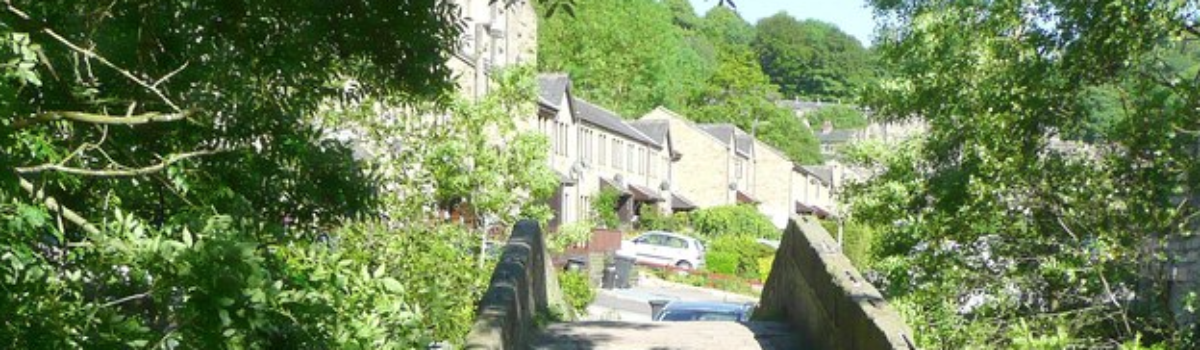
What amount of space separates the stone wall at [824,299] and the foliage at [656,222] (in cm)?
4705

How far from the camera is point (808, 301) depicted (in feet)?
39.6

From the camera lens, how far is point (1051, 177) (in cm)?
1216

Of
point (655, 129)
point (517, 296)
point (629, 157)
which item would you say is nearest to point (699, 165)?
point (655, 129)

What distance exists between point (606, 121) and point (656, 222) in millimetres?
5786

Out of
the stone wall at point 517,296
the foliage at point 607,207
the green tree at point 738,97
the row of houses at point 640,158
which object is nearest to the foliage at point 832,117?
the green tree at point 738,97

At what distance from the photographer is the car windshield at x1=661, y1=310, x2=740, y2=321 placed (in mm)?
20109

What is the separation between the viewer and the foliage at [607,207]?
186 ft

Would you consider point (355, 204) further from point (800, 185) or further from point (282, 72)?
point (800, 185)

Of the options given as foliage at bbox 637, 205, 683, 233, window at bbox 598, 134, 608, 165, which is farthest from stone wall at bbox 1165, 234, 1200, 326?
foliage at bbox 637, 205, 683, 233

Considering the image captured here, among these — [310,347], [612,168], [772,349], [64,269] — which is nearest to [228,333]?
[310,347]

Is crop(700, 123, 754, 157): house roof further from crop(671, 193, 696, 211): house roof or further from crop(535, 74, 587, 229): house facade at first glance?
crop(535, 74, 587, 229): house facade

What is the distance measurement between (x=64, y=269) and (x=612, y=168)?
56.7 meters

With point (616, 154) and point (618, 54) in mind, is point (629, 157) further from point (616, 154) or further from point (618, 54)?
point (618, 54)

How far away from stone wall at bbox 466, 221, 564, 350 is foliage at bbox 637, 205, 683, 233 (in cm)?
4695
